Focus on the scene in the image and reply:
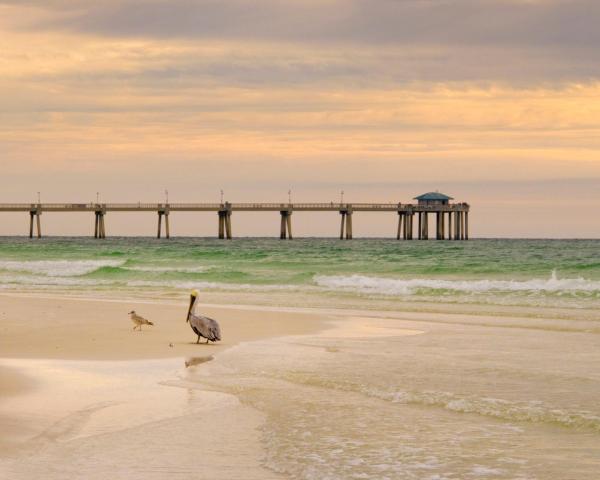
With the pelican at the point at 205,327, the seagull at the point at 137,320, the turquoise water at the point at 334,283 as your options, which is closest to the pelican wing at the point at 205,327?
the pelican at the point at 205,327

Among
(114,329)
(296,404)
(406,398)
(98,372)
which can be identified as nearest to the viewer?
(296,404)

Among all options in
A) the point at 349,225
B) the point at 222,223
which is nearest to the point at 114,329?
the point at 349,225

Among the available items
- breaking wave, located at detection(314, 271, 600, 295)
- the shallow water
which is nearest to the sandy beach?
the shallow water

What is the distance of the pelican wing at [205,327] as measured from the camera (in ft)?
47.1

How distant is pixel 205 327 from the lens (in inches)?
569

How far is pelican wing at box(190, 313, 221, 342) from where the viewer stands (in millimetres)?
14352

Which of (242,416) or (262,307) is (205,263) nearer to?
(262,307)

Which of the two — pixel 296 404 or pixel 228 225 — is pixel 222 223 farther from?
pixel 296 404

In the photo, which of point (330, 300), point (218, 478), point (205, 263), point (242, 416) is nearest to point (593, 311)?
point (330, 300)

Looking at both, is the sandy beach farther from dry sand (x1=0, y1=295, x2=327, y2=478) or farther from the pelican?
the pelican

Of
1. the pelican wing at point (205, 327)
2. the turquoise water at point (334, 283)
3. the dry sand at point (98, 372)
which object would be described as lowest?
the turquoise water at point (334, 283)

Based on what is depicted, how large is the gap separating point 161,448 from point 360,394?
294 centimetres

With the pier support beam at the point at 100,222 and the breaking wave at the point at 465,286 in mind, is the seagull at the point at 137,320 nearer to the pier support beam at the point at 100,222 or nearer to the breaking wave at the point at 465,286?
the breaking wave at the point at 465,286

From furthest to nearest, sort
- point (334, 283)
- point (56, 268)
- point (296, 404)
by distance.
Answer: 1. point (56, 268)
2. point (334, 283)
3. point (296, 404)
